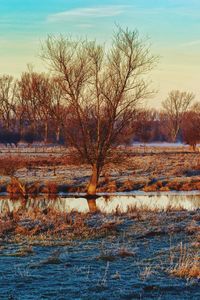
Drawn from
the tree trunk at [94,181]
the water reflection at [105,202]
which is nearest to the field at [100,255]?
the water reflection at [105,202]

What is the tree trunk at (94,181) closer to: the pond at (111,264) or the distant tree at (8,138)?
the pond at (111,264)

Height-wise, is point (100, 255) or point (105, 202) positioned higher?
point (100, 255)

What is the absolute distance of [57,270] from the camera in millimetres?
8578

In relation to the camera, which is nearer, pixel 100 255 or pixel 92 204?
pixel 100 255

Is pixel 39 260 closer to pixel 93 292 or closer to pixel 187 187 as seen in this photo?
pixel 93 292

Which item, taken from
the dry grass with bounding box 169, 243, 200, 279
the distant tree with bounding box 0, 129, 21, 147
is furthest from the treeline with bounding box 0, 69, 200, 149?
the dry grass with bounding box 169, 243, 200, 279

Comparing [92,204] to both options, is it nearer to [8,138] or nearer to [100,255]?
[100,255]

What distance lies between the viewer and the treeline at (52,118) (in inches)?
1039

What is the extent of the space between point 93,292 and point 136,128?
20555 millimetres

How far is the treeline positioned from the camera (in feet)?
86.6

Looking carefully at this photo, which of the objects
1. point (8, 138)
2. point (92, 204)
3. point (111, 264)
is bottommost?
point (92, 204)

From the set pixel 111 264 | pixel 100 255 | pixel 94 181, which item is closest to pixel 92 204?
pixel 94 181

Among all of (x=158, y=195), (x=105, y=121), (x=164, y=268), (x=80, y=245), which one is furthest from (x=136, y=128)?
(x=164, y=268)

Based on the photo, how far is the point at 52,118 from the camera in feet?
86.4
